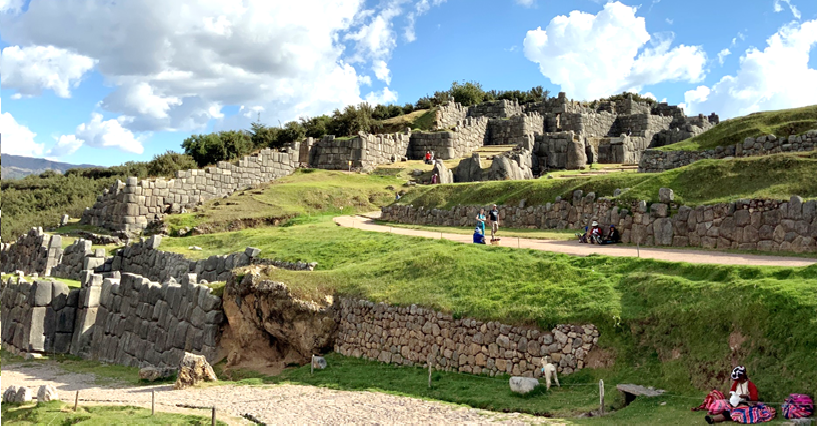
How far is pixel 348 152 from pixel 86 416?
Result: 37.1 meters

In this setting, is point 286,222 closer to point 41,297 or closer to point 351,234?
point 351,234

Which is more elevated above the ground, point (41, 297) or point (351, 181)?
point (351, 181)

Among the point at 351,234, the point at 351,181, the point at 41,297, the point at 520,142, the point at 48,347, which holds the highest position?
the point at 520,142

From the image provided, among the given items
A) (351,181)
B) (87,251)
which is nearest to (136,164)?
(351,181)

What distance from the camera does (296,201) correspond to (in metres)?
41.3

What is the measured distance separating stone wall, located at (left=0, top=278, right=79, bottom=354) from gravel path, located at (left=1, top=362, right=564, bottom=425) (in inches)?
230

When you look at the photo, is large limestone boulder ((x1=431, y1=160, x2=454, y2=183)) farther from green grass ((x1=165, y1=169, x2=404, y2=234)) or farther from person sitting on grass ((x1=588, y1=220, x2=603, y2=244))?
person sitting on grass ((x1=588, y1=220, x2=603, y2=244))

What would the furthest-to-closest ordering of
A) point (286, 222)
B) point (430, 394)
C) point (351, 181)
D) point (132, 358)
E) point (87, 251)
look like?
1. point (351, 181)
2. point (286, 222)
3. point (87, 251)
4. point (132, 358)
5. point (430, 394)

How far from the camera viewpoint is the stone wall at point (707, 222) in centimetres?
1900

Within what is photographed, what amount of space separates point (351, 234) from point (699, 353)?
18.1m

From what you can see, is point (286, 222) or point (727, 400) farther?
point (286, 222)

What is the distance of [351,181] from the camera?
46875 millimetres

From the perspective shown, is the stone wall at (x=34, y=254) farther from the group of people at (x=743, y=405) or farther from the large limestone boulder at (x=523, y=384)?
the group of people at (x=743, y=405)

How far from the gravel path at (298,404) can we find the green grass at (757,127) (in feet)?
78.0
